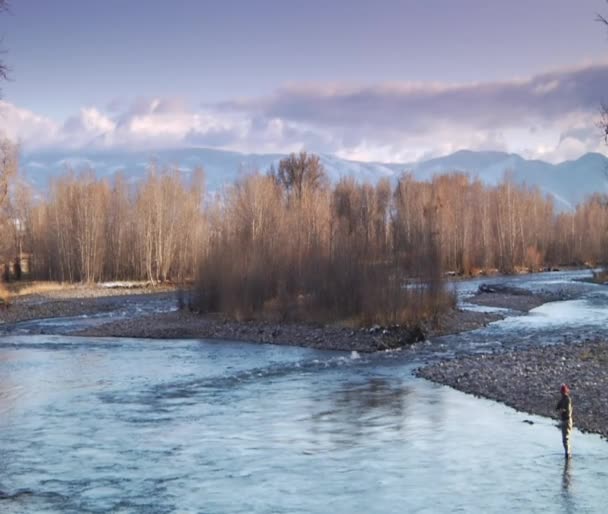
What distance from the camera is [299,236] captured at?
35406mm

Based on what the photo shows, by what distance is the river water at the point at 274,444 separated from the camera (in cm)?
1020

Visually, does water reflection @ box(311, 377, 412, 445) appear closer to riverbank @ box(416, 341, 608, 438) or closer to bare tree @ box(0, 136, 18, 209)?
riverbank @ box(416, 341, 608, 438)

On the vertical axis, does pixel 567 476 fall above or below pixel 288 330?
below

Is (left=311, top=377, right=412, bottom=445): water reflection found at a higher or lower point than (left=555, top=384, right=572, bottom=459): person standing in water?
lower

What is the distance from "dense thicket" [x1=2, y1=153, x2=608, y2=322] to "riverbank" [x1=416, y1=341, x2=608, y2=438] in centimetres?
796

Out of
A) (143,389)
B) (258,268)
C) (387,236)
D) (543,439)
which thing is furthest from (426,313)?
(543,439)

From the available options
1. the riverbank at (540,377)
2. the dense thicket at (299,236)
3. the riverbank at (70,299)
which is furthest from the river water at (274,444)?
the riverbank at (70,299)

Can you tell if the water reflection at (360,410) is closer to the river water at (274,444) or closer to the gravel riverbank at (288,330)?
the river water at (274,444)

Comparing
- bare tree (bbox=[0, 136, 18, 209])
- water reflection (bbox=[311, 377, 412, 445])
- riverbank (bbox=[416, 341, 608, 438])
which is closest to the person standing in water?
riverbank (bbox=[416, 341, 608, 438])

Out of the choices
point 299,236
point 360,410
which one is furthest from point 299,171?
point 360,410

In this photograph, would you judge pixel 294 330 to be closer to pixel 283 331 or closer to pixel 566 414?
pixel 283 331

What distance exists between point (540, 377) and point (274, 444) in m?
8.14

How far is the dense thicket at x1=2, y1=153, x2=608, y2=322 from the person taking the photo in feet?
102

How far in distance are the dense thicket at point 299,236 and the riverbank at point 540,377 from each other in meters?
7.96
